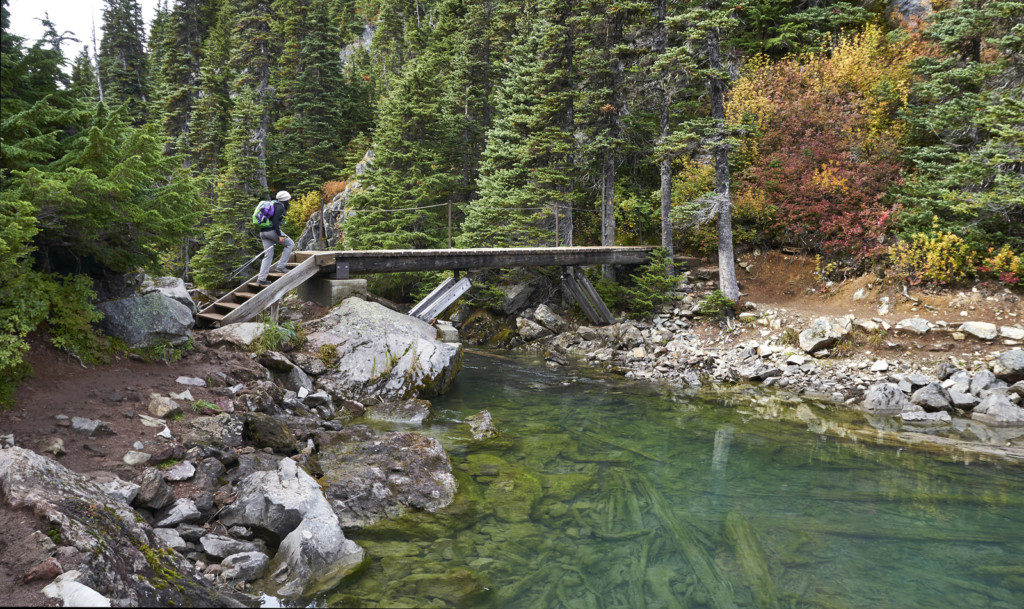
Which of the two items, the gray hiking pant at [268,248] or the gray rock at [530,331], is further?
the gray rock at [530,331]

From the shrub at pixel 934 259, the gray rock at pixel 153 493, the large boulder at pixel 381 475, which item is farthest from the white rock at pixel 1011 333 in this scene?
the gray rock at pixel 153 493

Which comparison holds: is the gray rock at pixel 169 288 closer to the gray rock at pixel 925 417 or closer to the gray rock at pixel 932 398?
the gray rock at pixel 925 417

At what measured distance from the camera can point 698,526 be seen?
623cm

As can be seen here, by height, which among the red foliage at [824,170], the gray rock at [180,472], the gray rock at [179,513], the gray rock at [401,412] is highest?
the red foliage at [824,170]

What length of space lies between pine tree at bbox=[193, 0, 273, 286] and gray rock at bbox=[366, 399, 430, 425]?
1576 centimetres

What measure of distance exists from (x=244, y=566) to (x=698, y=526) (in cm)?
514

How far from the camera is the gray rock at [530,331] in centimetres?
1855

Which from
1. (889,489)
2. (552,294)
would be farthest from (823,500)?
(552,294)

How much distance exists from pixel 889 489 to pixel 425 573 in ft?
22.5

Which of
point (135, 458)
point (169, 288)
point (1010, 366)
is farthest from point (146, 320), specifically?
point (1010, 366)

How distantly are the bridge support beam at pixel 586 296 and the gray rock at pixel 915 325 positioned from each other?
860 centimetres

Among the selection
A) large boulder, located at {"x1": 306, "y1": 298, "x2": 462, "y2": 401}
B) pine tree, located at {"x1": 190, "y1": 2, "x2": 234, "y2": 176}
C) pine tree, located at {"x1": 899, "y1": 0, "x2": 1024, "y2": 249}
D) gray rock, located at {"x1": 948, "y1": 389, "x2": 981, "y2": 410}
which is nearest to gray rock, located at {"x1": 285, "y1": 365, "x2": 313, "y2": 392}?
large boulder, located at {"x1": 306, "y1": 298, "x2": 462, "y2": 401}

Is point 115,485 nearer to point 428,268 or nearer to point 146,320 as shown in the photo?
point 146,320

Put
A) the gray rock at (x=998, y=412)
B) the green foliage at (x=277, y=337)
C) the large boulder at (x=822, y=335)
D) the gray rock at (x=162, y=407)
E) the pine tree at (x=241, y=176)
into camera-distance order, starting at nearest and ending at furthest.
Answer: the gray rock at (x=162, y=407) < the green foliage at (x=277, y=337) < the gray rock at (x=998, y=412) < the large boulder at (x=822, y=335) < the pine tree at (x=241, y=176)
